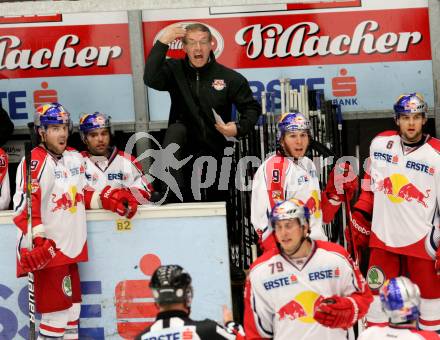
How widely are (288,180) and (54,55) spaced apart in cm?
256

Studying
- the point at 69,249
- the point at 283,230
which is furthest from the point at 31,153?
the point at 283,230

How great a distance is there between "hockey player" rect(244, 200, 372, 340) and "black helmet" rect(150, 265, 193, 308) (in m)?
0.81

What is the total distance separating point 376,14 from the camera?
373 inches

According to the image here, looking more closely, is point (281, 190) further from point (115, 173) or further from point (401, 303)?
point (401, 303)

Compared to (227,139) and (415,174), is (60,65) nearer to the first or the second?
(227,139)

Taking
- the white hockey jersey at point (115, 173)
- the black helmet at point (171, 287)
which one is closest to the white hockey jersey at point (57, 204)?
the white hockey jersey at point (115, 173)

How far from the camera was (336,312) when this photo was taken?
6402 millimetres

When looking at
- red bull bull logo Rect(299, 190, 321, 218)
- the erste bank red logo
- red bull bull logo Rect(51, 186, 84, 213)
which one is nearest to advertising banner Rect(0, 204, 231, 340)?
red bull bull logo Rect(51, 186, 84, 213)

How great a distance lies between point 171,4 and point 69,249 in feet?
5.80

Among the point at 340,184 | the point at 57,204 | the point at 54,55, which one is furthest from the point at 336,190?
the point at 54,55

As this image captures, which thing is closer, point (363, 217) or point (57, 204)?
point (57, 204)

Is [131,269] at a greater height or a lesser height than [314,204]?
lesser

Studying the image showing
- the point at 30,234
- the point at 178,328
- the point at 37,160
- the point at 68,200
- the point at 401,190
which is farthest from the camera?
the point at 401,190

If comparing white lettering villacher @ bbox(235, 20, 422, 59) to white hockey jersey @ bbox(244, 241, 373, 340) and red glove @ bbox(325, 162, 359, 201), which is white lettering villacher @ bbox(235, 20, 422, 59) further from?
white hockey jersey @ bbox(244, 241, 373, 340)
